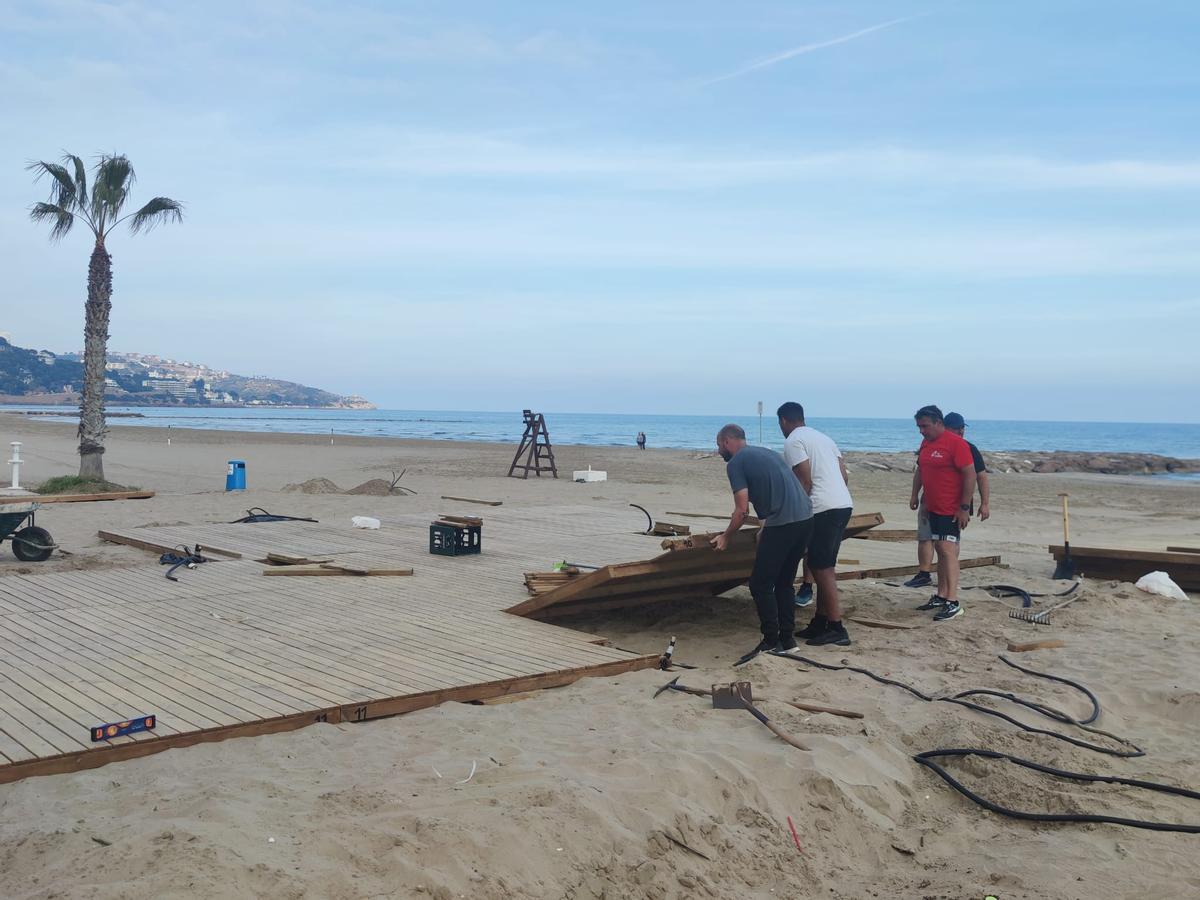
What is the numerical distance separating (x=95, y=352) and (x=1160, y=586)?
61.8ft

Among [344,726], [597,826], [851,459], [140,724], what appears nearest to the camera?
[597,826]

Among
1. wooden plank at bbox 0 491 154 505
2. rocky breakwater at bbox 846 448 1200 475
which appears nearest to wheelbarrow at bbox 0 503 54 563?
wooden plank at bbox 0 491 154 505

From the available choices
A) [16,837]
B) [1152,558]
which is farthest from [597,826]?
[1152,558]

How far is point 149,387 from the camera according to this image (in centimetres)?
16988

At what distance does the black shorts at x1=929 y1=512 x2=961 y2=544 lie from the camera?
7535 millimetres

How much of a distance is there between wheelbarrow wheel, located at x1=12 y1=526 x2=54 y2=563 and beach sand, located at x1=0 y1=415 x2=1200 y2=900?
6.59m

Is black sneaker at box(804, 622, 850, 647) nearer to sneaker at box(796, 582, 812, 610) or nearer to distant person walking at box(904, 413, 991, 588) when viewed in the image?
sneaker at box(796, 582, 812, 610)

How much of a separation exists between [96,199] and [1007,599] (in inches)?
706

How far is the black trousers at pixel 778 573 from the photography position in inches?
250

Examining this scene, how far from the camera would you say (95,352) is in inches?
747

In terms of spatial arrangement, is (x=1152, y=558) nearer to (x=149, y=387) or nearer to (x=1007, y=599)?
(x=1007, y=599)

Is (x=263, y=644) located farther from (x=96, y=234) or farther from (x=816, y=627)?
(x=96, y=234)

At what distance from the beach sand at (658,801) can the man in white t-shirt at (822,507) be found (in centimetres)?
31

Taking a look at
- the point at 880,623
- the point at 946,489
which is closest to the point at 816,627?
the point at 880,623
